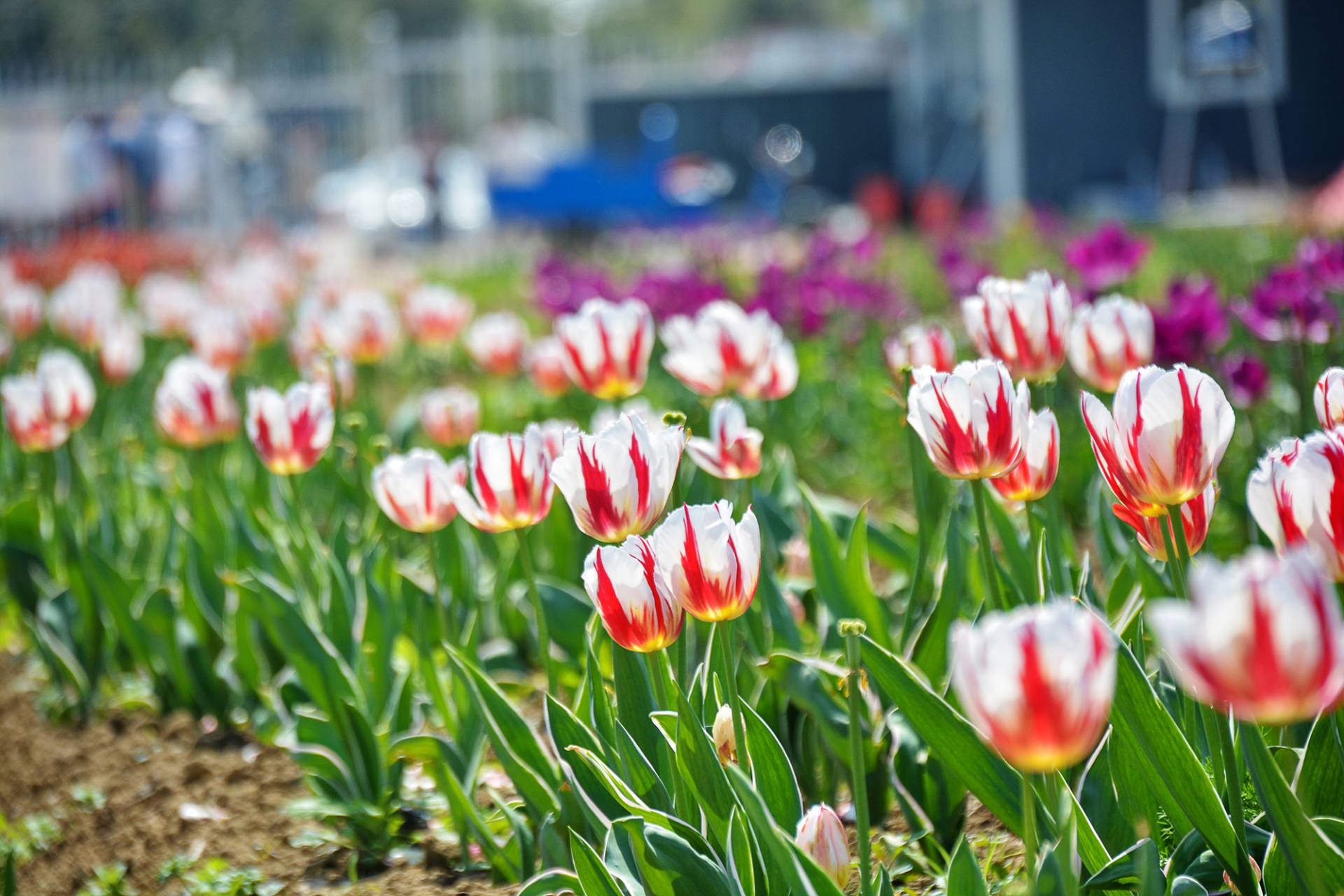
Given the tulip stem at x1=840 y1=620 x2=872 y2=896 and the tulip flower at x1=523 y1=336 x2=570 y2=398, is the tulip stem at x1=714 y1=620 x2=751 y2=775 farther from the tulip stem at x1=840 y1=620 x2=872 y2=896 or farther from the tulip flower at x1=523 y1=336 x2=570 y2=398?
the tulip flower at x1=523 y1=336 x2=570 y2=398

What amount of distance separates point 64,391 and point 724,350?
124cm

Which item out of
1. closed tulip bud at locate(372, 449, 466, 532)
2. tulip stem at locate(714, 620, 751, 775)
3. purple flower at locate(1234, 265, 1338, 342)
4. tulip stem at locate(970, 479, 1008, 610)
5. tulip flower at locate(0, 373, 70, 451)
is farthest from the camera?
tulip flower at locate(0, 373, 70, 451)

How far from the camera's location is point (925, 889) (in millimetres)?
1492

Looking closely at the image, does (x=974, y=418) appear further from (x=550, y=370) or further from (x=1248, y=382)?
(x=550, y=370)

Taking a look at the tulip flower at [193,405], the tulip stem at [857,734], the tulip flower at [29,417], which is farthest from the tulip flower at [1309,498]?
the tulip flower at [29,417]

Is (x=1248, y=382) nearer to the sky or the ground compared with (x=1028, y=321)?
nearer to the ground

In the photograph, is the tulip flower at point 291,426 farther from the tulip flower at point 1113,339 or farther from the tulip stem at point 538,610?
the tulip flower at point 1113,339

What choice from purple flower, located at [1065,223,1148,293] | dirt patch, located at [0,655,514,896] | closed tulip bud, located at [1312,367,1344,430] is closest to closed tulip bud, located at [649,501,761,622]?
closed tulip bud, located at [1312,367,1344,430]

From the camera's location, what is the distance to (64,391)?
90.5 inches

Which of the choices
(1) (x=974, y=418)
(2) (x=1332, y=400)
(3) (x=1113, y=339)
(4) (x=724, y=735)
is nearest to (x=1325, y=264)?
(3) (x=1113, y=339)

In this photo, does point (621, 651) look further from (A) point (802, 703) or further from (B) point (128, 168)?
(B) point (128, 168)

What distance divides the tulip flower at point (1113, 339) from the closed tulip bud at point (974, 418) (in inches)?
18.6

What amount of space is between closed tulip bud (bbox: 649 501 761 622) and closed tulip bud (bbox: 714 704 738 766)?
10 cm

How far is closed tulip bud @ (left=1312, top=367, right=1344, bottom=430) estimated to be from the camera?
3.79 feet
